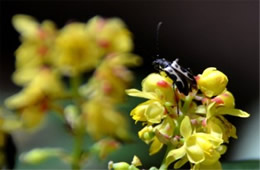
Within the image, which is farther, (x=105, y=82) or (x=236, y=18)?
(x=236, y=18)

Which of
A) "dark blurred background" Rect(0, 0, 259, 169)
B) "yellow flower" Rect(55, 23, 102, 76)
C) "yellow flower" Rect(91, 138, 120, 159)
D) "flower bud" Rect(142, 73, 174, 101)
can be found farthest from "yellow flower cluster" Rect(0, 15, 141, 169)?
"dark blurred background" Rect(0, 0, 259, 169)

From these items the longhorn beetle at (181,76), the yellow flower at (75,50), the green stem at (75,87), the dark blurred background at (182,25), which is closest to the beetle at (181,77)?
the longhorn beetle at (181,76)

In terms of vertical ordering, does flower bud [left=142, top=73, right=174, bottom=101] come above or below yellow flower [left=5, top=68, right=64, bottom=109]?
below

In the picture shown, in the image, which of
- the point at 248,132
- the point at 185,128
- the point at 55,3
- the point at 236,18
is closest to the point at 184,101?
the point at 185,128

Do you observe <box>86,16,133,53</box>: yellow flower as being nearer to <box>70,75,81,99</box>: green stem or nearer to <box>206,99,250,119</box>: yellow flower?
<box>70,75,81,99</box>: green stem

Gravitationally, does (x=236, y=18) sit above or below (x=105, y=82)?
above

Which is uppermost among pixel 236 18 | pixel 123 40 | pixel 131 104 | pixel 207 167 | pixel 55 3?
pixel 55 3

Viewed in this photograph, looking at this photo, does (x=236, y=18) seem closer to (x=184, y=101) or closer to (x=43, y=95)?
(x=43, y=95)

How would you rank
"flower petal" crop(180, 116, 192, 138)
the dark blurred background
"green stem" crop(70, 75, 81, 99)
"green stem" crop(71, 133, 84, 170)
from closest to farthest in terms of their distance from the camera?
"flower petal" crop(180, 116, 192, 138), "green stem" crop(71, 133, 84, 170), "green stem" crop(70, 75, 81, 99), the dark blurred background

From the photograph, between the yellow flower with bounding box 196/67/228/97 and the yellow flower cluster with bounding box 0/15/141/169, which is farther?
the yellow flower cluster with bounding box 0/15/141/169
